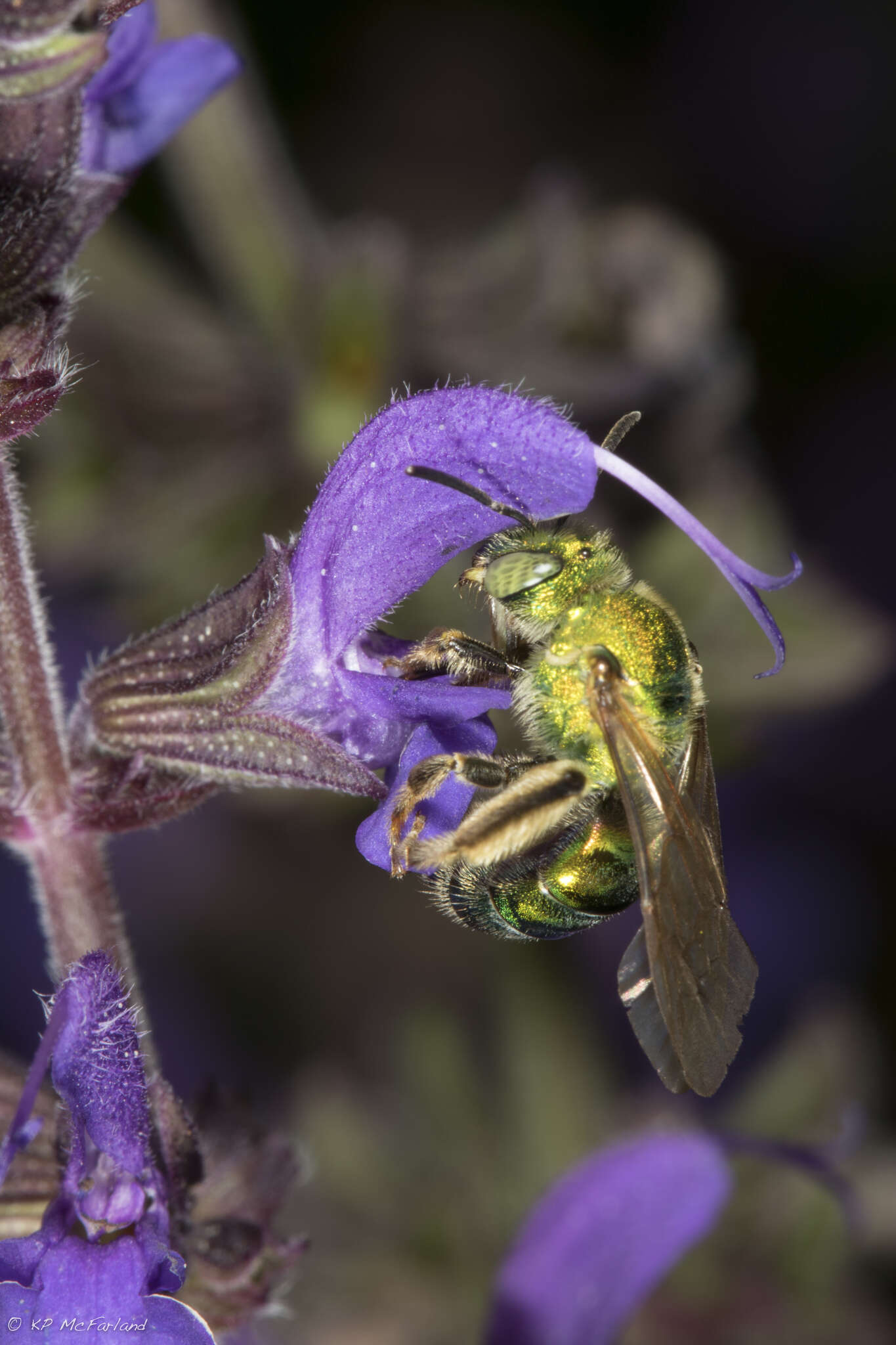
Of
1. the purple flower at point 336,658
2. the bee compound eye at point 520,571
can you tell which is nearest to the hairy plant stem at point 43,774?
the purple flower at point 336,658

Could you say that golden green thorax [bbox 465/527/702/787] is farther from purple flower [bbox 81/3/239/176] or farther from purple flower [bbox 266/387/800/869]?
purple flower [bbox 81/3/239/176]

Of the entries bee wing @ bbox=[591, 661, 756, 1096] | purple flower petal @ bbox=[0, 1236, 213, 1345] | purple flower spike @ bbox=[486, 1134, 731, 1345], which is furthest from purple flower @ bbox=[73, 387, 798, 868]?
purple flower spike @ bbox=[486, 1134, 731, 1345]

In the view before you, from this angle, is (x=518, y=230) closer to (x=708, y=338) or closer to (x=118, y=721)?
Result: (x=708, y=338)

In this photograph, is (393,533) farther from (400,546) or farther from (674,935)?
(674,935)

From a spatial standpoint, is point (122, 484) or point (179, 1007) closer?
point (122, 484)

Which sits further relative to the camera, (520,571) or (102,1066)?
(520,571)

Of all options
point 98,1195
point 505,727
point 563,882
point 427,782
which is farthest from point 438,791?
point 505,727

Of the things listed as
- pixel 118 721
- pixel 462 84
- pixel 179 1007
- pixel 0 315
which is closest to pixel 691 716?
pixel 118 721
